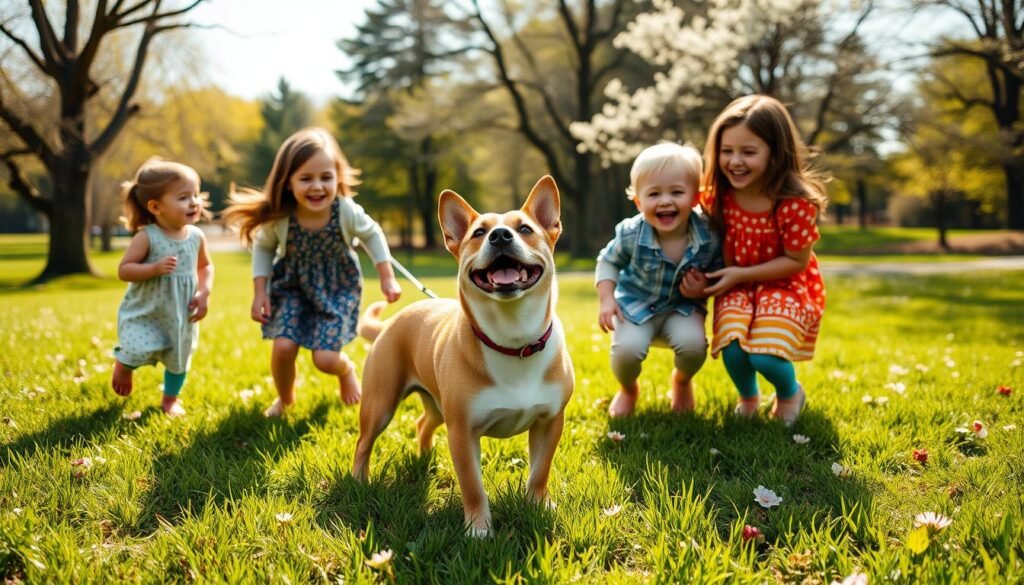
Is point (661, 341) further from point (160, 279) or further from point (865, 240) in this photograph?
point (865, 240)

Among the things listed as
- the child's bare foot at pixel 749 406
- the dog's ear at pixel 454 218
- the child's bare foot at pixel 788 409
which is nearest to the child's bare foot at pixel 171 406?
the dog's ear at pixel 454 218

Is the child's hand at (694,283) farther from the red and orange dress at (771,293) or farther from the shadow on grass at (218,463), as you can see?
the shadow on grass at (218,463)

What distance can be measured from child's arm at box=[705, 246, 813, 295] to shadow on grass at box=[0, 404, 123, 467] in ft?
12.6

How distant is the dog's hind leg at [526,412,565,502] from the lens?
2.94 m

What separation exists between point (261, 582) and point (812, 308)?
3.59 metres

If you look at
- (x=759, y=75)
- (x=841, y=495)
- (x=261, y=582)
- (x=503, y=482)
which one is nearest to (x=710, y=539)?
(x=841, y=495)

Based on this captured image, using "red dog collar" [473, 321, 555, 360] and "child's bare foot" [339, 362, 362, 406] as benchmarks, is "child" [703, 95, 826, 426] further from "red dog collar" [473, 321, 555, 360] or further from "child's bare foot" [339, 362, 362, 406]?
"child's bare foot" [339, 362, 362, 406]

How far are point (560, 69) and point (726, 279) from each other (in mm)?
25330

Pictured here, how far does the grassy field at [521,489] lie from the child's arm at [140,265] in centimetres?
90

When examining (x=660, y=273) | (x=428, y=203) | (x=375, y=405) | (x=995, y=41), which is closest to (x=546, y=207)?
(x=375, y=405)

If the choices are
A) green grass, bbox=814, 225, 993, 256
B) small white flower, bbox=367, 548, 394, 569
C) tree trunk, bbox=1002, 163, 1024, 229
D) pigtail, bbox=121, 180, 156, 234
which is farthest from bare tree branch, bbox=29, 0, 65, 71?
tree trunk, bbox=1002, 163, 1024, 229

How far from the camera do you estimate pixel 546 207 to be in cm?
307

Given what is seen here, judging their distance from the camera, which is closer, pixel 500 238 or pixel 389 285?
pixel 500 238

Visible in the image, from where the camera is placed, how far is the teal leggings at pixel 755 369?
406cm
